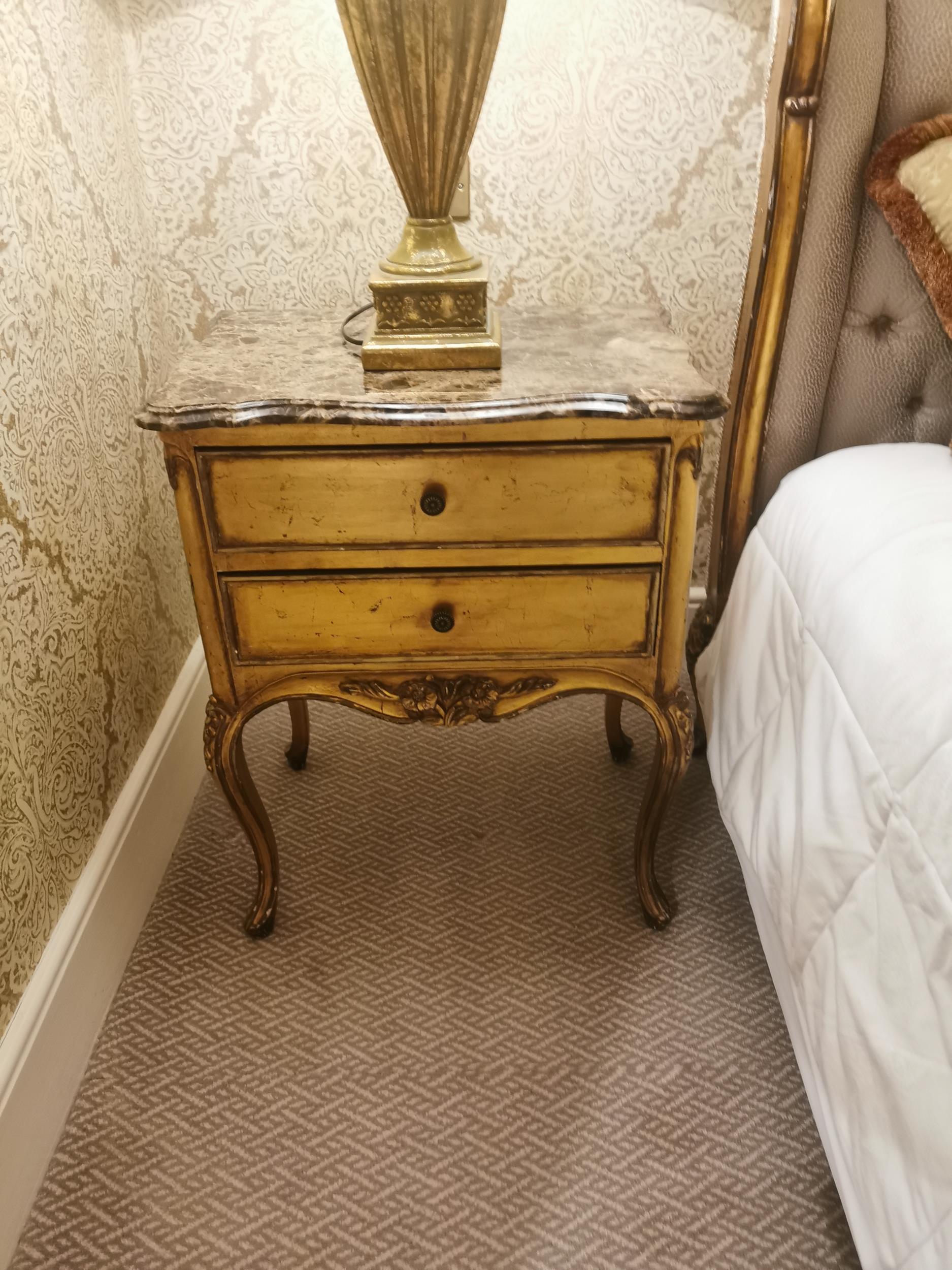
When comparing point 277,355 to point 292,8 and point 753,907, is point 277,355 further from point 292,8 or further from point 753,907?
point 753,907

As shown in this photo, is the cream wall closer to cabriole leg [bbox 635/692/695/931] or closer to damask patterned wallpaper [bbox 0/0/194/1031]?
damask patterned wallpaper [bbox 0/0/194/1031]

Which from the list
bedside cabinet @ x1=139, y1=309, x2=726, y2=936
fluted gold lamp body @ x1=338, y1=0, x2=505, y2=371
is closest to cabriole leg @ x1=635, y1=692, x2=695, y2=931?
bedside cabinet @ x1=139, y1=309, x2=726, y2=936

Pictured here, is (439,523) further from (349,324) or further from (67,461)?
(67,461)

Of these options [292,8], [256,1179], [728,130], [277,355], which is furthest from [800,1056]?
[292,8]

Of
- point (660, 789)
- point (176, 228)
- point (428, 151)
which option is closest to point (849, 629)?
point (660, 789)

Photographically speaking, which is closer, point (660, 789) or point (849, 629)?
point (849, 629)

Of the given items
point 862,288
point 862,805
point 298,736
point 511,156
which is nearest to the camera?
point 862,805

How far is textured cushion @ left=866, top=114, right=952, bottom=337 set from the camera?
41.2 inches

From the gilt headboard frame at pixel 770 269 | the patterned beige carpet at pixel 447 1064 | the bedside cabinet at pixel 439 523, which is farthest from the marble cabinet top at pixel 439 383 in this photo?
the patterned beige carpet at pixel 447 1064

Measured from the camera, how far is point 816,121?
3.58ft

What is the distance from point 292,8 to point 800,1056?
4.66ft

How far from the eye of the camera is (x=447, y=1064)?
1.08 meters

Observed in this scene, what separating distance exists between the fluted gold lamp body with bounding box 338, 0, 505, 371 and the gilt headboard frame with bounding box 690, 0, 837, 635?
0.37 metres

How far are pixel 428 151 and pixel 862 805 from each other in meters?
0.77
